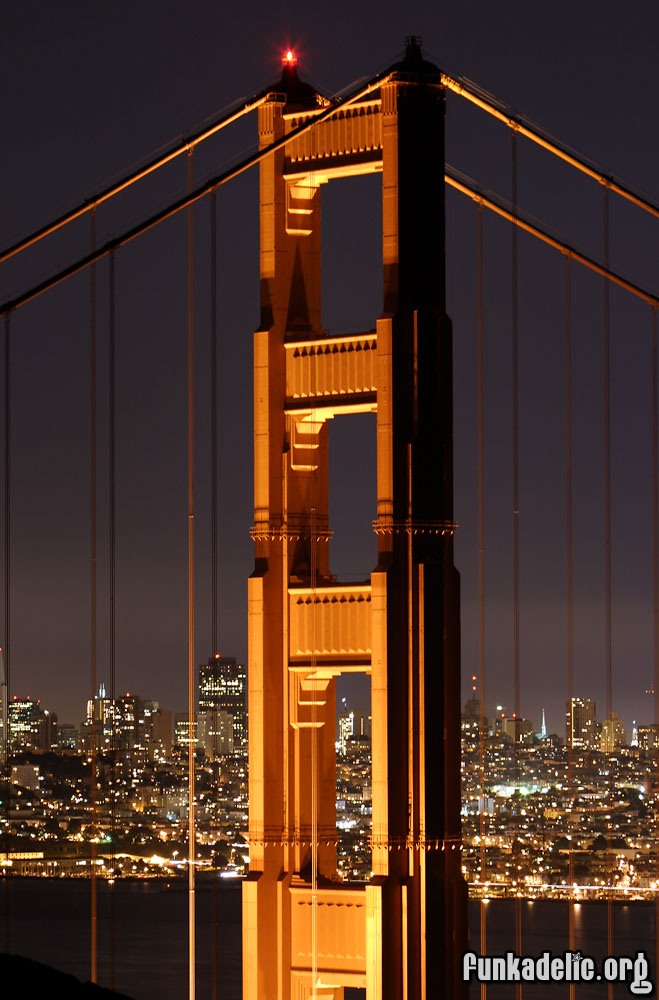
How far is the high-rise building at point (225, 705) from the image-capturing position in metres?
55.7

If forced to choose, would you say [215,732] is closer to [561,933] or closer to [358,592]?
[358,592]

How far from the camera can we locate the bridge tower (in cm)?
2911

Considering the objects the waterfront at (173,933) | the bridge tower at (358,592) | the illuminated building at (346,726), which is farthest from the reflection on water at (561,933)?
the bridge tower at (358,592)

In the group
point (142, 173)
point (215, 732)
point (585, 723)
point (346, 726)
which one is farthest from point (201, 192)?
point (585, 723)

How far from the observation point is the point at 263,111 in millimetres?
31203

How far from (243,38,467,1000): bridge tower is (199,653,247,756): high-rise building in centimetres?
2147

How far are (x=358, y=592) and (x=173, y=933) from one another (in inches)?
3036

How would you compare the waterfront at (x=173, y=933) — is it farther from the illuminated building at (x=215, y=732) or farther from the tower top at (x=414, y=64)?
the tower top at (x=414, y=64)

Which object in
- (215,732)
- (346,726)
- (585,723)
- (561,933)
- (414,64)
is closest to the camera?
(414,64)

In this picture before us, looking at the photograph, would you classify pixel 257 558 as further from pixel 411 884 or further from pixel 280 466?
pixel 411 884

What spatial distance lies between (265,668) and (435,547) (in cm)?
285

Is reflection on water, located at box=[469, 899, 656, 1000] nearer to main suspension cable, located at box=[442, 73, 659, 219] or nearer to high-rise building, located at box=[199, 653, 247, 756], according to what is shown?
high-rise building, located at box=[199, 653, 247, 756]

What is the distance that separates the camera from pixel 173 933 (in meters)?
105

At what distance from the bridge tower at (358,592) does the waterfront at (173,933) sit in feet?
149
